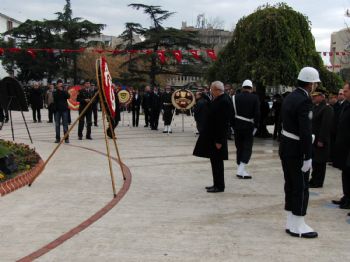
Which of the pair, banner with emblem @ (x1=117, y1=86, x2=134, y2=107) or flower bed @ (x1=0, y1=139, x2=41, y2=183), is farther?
banner with emblem @ (x1=117, y1=86, x2=134, y2=107)

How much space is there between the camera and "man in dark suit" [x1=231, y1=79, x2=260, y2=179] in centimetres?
898

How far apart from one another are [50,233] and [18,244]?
45 centimetres

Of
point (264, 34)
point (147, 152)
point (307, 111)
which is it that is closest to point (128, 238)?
point (307, 111)

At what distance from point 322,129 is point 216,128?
1825 millimetres

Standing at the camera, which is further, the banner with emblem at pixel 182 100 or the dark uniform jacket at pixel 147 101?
the dark uniform jacket at pixel 147 101

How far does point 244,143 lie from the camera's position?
29.7 feet

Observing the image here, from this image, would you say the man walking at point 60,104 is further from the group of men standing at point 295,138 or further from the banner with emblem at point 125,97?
the banner with emblem at point 125,97

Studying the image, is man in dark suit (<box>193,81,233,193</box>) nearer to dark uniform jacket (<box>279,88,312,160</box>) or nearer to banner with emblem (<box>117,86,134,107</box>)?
dark uniform jacket (<box>279,88,312,160</box>)

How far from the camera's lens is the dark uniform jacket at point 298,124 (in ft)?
17.3

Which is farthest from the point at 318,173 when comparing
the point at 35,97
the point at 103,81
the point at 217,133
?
the point at 35,97

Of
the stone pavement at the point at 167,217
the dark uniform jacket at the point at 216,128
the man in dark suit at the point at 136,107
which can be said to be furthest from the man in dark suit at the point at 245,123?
the man in dark suit at the point at 136,107

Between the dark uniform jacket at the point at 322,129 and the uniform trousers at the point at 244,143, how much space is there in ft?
4.32

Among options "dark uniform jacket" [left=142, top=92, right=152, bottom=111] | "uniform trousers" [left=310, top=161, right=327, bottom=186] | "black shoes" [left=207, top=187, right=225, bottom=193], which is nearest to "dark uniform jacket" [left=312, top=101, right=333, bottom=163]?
"uniform trousers" [left=310, top=161, right=327, bottom=186]

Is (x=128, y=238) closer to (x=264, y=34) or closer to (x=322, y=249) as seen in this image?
(x=322, y=249)
